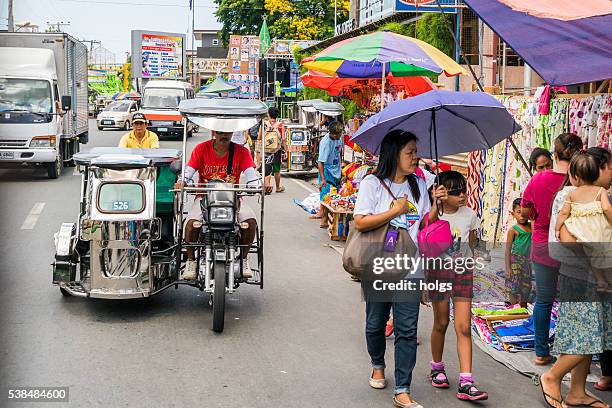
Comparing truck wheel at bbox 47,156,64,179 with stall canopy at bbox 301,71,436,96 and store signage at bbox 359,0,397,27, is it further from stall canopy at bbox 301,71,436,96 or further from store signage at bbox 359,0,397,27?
store signage at bbox 359,0,397,27

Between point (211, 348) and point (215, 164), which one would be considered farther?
point (215, 164)

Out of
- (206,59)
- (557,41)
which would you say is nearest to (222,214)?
(557,41)

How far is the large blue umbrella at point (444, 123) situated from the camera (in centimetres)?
607

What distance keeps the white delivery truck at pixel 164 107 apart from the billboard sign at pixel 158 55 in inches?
757

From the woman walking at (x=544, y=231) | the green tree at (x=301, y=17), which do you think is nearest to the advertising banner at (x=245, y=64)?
the green tree at (x=301, y=17)

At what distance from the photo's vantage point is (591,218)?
564 centimetres

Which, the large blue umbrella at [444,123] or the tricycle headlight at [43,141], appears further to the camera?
the tricycle headlight at [43,141]

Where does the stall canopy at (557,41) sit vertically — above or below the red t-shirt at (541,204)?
above

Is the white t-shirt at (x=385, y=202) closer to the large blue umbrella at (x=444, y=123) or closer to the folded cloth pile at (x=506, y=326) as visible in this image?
the large blue umbrella at (x=444, y=123)

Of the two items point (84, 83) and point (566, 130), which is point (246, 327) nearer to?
point (566, 130)

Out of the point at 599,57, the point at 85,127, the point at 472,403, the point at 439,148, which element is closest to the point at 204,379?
the point at 472,403

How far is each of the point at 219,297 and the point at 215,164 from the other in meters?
1.61

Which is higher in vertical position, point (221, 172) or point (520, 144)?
point (520, 144)

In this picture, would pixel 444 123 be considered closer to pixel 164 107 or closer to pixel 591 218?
pixel 591 218
